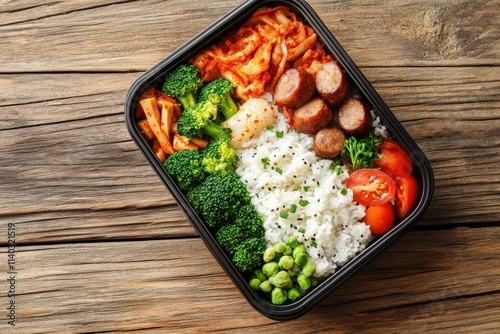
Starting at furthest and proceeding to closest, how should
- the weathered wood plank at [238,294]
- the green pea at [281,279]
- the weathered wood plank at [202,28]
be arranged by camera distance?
the weathered wood plank at [202,28], the weathered wood plank at [238,294], the green pea at [281,279]

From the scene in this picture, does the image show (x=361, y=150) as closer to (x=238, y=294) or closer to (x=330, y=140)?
(x=330, y=140)

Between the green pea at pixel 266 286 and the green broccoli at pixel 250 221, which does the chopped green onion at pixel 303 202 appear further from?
the green pea at pixel 266 286

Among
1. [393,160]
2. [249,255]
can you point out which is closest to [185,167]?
[249,255]

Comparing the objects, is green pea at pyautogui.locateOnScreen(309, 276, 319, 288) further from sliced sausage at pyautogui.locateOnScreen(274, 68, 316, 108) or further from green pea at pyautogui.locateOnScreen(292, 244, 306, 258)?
sliced sausage at pyautogui.locateOnScreen(274, 68, 316, 108)

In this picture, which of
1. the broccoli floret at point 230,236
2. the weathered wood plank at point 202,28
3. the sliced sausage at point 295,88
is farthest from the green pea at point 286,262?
the weathered wood plank at point 202,28

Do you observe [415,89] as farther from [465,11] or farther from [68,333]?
[68,333]

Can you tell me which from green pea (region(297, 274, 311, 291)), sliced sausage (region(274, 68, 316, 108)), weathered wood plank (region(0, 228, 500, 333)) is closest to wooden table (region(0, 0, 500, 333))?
weathered wood plank (region(0, 228, 500, 333))

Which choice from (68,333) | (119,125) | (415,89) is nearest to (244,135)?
(119,125)
